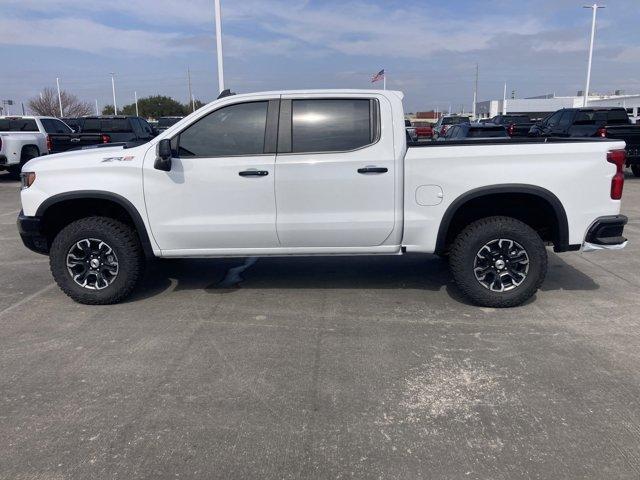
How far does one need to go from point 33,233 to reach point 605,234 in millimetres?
5210

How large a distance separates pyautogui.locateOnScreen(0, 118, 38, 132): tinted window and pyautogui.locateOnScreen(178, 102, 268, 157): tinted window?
1409cm

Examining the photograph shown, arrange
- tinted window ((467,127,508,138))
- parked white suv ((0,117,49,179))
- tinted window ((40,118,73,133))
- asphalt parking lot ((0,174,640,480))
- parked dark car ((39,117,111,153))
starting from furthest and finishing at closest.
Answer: tinted window ((40,118,73,133)) < parked dark car ((39,117,111,153)) < parked white suv ((0,117,49,179)) < tinted window ((467,127,508,138)) < asphalt parking lot ((0,174,640,480))

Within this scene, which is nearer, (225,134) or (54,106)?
(225,134)

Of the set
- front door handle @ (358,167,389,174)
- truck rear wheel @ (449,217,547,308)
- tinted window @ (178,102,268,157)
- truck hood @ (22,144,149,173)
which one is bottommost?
truck rear wheel @ (449,217,547,308)

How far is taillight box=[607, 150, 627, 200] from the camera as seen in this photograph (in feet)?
15.5

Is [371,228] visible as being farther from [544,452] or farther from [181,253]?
[544,452]

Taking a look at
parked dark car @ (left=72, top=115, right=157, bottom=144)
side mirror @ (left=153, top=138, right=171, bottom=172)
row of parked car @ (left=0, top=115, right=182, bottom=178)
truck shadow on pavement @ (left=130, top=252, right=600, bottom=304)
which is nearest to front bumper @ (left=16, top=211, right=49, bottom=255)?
truck shadow on pavement @ (left=130, top=252, right=600, bottom=304)

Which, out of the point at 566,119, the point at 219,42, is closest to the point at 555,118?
the point at 566,119

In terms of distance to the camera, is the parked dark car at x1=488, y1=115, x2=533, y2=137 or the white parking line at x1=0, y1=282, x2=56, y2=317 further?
the parked dark car at x1=488, y1=115, x2=533, y2=137

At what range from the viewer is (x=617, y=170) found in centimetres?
480

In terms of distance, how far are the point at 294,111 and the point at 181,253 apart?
1.68 metres

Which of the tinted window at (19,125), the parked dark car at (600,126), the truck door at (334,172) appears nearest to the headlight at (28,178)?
the truck door at (334,172)

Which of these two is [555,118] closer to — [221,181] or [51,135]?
[221,181]

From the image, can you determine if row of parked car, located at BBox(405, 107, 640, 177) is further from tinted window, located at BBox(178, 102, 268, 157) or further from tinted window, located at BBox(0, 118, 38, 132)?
tinted window, located at BBox(0, 118, 38, 132)
